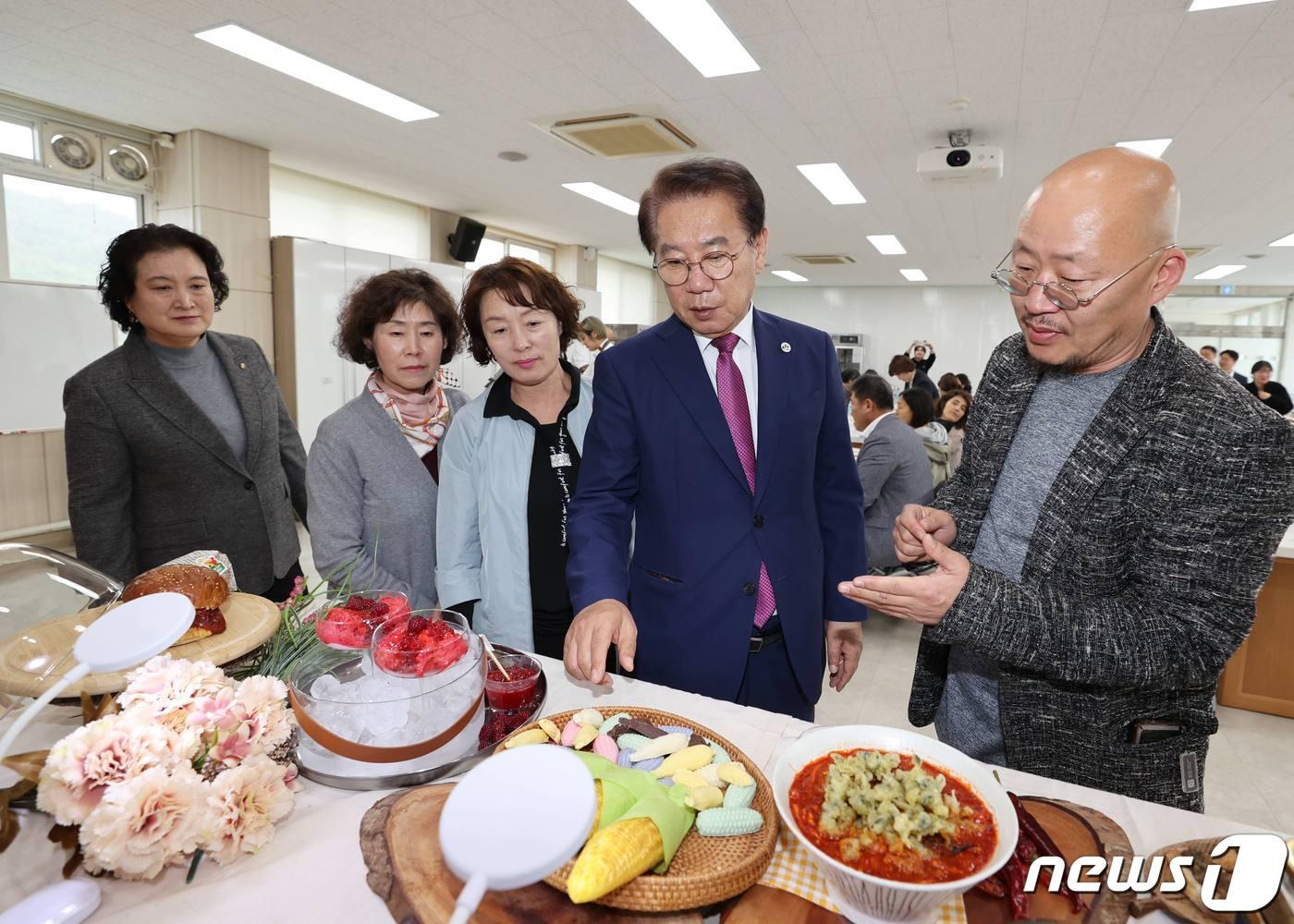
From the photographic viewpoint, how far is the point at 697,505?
154 centimetres

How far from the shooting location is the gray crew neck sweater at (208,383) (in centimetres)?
227

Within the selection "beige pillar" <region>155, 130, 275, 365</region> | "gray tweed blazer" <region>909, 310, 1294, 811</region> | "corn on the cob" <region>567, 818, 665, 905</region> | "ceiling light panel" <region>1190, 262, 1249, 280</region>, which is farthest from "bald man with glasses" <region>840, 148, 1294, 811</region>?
"ceiling light panel" <region>1190, 262, 1249, 280</region>

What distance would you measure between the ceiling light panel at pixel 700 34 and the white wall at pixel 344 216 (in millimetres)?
4545

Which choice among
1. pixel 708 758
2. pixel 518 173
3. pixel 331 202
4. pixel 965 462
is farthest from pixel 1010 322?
pixel 708 758

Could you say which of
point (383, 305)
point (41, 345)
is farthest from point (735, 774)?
point (41, 345)

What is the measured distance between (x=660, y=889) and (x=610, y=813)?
101 mm

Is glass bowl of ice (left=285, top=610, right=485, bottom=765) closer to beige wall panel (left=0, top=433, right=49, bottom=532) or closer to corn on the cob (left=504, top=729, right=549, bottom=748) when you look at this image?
corn on the cob (left=504, top=729, right=549, bottom=748)

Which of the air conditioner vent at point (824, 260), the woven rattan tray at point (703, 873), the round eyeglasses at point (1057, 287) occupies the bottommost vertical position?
the woven rattan tray at point (703, 873)

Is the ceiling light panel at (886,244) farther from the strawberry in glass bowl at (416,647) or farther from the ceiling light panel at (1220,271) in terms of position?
the strawberry in glass bowl at (416,647)

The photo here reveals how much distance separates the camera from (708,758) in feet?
3.07

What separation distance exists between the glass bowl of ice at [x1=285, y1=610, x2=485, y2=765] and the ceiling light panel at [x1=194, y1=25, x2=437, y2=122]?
4.29 m

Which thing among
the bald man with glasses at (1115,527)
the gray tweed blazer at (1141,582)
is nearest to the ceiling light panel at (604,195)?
the bald man with glasses at (1115,527)

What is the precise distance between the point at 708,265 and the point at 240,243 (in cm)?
624

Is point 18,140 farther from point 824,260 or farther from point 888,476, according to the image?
point 824,260
